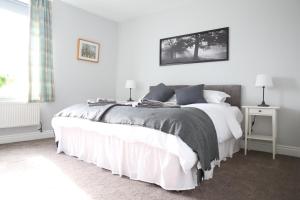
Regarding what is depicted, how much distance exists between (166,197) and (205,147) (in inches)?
21.6

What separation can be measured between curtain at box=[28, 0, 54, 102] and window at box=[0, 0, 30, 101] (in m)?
0.11

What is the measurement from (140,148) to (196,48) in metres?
2.73

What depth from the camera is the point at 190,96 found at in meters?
3.43

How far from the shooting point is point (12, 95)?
148 inches

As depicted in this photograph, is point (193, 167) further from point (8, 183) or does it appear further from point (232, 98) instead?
point (232, 98)

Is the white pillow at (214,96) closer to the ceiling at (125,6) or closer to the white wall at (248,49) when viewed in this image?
the white wall at (248,49)

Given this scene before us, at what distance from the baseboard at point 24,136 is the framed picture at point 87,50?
66.9 inches

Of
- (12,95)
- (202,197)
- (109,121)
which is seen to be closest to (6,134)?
(12,95)

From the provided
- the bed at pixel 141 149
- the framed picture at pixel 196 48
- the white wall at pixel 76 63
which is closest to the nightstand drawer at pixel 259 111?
the bed at pixel 141 149

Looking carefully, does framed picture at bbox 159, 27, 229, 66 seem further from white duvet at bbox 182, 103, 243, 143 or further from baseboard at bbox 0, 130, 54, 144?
baseboard at bbox 0, 130, 54, 144

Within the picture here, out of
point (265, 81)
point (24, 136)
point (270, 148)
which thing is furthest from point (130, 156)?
point (24, 136)

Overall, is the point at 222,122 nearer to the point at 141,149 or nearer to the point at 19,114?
the point at 141,149

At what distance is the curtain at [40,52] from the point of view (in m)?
3.83

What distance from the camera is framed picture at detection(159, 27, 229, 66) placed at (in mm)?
3857
